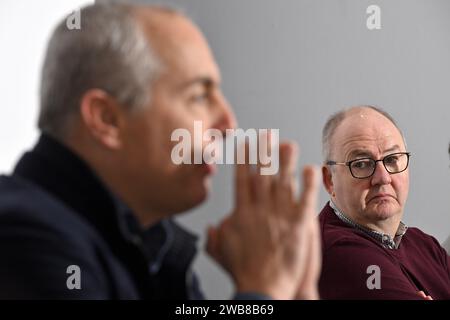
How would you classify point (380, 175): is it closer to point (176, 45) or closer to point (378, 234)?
point (378, 234)

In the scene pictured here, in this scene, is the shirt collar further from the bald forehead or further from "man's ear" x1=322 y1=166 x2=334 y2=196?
the bald forehead

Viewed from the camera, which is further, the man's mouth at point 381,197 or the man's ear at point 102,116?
the man's mouth at point 381,197

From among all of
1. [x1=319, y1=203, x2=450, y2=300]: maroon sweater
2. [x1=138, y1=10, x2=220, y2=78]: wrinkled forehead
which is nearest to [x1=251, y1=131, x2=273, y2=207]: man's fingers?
[x1=138, y1=10, x2=220, y2=78]: wrinkled forehead

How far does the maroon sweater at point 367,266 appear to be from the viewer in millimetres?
1143

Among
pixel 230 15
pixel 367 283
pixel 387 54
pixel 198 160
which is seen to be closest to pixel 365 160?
pixel 367 283

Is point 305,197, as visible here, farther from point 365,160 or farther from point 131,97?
point 365,160

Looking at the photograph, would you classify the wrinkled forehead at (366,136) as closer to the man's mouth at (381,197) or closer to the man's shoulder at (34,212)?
the man's mouth at (381,197)

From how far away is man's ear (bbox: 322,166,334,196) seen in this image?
145 cm

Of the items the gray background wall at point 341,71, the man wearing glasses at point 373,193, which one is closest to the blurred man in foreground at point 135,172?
the man wearing glasses at point 373,193

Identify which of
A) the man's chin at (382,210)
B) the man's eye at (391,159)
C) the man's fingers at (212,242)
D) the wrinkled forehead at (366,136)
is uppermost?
the wrinkled forehead at (366,136)

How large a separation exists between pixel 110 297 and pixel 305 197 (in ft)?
0.78

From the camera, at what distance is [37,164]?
67cm

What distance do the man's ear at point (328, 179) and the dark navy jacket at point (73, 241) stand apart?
722 mm

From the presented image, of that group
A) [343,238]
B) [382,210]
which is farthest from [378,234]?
[343,238]
